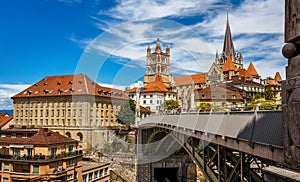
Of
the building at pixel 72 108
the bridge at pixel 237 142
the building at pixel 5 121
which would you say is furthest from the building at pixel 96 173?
the building at pixel 5 121

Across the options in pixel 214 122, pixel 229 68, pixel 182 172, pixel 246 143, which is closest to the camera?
pixel 246 143

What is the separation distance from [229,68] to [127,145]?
6155 centimetres

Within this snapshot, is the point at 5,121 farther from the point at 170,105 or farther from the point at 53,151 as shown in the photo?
the point at 53,151

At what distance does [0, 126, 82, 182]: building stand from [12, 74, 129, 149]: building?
2140 centimetres

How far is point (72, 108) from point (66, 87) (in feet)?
22.4

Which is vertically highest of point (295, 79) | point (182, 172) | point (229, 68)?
point (229, 68)

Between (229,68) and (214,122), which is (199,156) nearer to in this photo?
(214,122)

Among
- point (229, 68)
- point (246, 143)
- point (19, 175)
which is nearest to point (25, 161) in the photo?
point (19, 175)

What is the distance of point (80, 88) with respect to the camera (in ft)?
205

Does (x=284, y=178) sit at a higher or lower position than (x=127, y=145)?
higher

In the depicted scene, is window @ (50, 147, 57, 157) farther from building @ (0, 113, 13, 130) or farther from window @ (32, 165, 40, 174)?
building @ (0, 113, 13, 130)

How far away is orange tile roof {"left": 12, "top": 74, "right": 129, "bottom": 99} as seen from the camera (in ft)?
203

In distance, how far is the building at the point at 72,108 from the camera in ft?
204

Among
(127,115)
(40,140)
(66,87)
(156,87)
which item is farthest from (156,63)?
(40,140)
